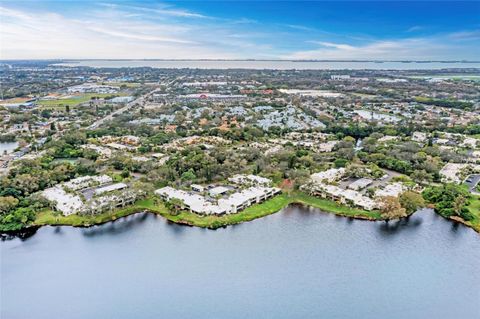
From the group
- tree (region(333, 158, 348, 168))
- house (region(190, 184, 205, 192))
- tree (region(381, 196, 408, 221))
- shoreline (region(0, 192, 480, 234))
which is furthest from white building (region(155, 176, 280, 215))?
tree (region(333, 158, 348, 168))

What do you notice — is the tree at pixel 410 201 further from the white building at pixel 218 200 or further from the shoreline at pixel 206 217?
the white building at pixel 218 200

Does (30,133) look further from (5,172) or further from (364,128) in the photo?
(364,128)

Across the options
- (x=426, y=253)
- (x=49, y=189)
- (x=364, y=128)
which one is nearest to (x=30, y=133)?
(x=49, y=189)

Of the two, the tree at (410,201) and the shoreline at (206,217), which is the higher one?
the tree at (410,201)

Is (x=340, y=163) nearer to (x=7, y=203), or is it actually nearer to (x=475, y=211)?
(x=475, y=211)

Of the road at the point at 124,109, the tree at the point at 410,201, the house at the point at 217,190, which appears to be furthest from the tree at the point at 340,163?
the road at the point at 124,109

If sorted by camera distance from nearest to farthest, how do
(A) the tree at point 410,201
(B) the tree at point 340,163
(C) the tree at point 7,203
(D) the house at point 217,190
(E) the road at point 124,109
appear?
(C) the tree at point 7,203 → (A) the tree at point 410,201 → (D) the house at point 217,190 → (B) the tree at point 340,163 → (E) the road at point 124,109

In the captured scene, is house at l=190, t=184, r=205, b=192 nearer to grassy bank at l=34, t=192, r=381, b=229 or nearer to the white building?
the white building
